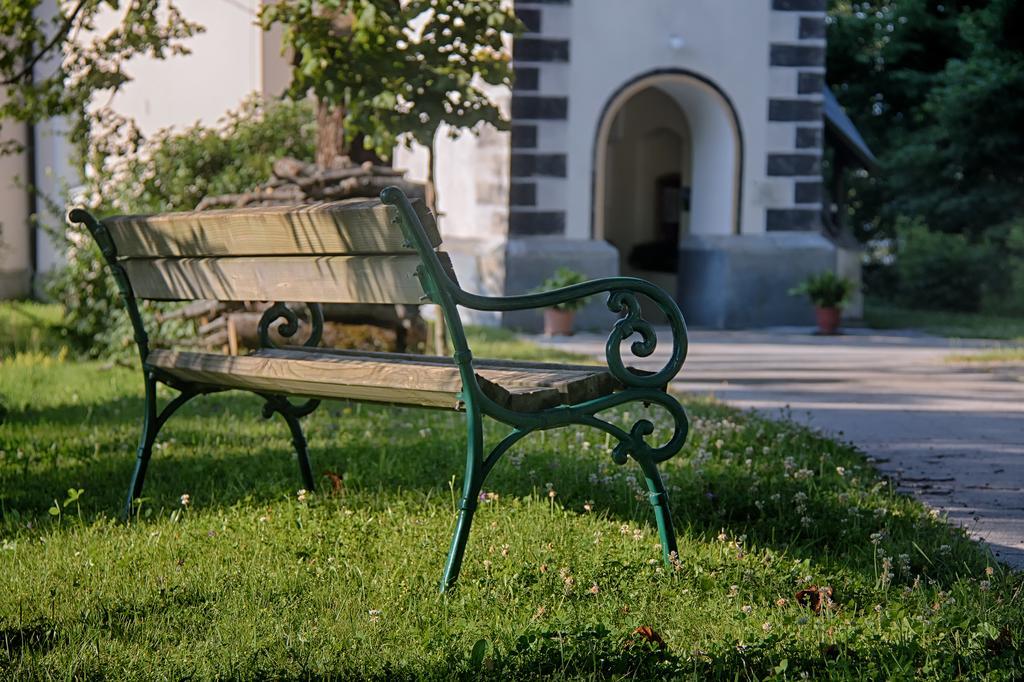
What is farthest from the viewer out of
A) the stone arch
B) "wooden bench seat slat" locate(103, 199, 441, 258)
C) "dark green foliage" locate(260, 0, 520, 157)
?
the stone arch

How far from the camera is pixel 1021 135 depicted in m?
19.2

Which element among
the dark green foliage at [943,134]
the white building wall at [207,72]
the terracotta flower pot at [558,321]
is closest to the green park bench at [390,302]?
the terracotta flower pot at [558,321]

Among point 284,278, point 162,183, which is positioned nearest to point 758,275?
point 162,183

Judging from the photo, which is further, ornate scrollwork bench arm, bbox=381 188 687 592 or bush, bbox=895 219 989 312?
bush, bbox=895 219 989 312

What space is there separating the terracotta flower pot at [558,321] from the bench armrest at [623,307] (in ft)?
32.2

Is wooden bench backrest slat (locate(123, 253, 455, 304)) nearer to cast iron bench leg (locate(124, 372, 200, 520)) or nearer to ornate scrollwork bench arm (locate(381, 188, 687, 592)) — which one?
ornate scrollwork bench arm (locate(381, 188, 687, 592))

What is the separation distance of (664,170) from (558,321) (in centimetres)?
549

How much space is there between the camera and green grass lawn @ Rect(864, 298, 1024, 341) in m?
14.5

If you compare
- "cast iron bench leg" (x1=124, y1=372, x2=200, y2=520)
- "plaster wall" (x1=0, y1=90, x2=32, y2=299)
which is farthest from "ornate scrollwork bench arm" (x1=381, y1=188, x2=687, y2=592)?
"plaster wall" (x1=0, y1=90, x2=32, y2=299)

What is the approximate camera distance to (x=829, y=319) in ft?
47.0

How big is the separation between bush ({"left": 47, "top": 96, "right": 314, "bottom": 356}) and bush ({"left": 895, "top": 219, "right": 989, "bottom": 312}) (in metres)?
10.3

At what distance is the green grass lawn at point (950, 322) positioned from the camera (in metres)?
14.5

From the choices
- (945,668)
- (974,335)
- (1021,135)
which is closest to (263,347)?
(945,668)

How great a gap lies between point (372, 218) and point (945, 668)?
1834 mm
